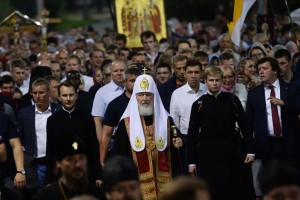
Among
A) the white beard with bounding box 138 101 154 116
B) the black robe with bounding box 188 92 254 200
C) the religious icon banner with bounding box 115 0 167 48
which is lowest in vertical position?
the black robe with bounding box 188 92 254 200

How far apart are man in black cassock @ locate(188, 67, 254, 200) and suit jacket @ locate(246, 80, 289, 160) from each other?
0.26 m

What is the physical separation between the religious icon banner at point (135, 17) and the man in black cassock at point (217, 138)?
11.4 m

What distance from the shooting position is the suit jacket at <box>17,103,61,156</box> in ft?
49.2

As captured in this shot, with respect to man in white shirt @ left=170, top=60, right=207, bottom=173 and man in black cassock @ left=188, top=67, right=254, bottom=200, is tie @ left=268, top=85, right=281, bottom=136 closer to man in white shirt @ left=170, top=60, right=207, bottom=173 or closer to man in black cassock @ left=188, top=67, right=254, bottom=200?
man in black cassock @ left=188, top=67, right=254, bottom=200

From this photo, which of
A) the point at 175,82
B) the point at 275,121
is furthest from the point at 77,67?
the point at 275,121

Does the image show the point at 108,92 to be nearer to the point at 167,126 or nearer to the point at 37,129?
the point at 37,129

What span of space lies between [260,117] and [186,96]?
4.16 feet

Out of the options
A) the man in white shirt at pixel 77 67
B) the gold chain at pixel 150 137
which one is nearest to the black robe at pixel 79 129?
the gold chain at pixel 150 137

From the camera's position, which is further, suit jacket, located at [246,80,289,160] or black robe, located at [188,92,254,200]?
suit jacket, located at [246,80,289,160]

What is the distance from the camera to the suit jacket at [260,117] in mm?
15031

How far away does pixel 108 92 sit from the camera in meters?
16.6

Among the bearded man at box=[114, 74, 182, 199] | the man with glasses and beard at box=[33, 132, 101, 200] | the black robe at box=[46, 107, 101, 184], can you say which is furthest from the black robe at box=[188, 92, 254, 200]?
the man with glasses and beard at box=[33, 132, 101, 200]

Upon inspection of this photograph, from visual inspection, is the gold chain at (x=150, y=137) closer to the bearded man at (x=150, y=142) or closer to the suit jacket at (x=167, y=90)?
the bearded man at (x=150, y=142)

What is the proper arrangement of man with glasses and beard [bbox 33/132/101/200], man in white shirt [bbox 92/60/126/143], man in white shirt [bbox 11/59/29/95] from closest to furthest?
1. man with glasses and beard [bbox 33/132/101/200]
2. man in white shirt [bbox 92/60/126/143]
3. man in white shirt [bbox 11/59/29/95]
